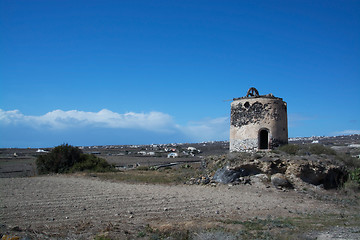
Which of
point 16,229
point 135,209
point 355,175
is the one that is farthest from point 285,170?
point 16,229

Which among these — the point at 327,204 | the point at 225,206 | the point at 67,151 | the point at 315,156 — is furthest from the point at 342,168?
the point at 67,151

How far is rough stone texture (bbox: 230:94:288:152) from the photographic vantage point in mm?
18000

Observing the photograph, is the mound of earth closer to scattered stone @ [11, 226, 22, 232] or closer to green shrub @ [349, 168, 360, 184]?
green shrub @ [349, 168, 360, 184]

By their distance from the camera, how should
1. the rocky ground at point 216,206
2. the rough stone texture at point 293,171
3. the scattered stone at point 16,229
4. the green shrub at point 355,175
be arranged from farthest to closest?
the rough stone texture at point 293,171, the green shrub at point 355,175, the rocky ground at point 216,206, the scattered stone at point 16,229

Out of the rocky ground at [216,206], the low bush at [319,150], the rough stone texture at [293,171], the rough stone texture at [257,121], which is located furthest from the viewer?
the rough stone texture at [257,121]

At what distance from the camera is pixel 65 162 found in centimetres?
2344

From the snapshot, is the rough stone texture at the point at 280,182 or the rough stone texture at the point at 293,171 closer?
the rough stone texture at the point at 280,182

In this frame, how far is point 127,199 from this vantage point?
11.9 metres

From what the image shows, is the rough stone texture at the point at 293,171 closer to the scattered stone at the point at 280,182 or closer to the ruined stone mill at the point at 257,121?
the scattered stone at the point at 280,182

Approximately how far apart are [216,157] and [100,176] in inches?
309

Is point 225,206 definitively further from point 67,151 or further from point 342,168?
point 67,151

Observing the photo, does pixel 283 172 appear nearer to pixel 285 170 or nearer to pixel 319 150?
pixel 285 170

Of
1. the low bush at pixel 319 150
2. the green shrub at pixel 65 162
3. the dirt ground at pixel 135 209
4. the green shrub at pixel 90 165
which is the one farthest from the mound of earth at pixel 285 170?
the green shrub at pixel 65 162

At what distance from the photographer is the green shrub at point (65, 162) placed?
22859mm
